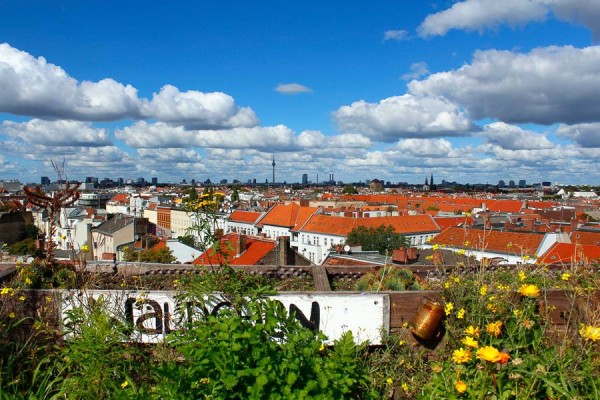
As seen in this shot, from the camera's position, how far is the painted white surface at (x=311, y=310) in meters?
4.59

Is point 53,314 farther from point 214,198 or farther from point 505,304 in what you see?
point 505,304

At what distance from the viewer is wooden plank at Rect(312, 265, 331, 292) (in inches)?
225

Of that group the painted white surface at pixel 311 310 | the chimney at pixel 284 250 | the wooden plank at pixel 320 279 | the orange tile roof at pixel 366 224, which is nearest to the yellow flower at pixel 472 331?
the painted white surface at pixel 311 310

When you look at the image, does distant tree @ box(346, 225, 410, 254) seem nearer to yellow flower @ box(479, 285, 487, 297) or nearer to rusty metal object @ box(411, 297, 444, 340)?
→ rusty metal object @ box(411, 297, 444, 340)

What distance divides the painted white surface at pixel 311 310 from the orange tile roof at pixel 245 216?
65.6 meters

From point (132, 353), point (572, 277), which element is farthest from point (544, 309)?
point (132, 353)

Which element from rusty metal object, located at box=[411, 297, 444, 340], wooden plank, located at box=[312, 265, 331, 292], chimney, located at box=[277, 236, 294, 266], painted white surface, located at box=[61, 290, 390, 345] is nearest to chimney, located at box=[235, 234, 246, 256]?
chimney, located at box=[277, 236, 294, 266]

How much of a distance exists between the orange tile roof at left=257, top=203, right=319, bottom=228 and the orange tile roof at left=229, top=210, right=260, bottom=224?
2427 mm

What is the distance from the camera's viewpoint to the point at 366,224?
54906 mm

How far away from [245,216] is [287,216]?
8862mm

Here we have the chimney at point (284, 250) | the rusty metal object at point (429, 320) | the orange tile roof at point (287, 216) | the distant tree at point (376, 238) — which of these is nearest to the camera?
the rusty metal object at point (429, 320)

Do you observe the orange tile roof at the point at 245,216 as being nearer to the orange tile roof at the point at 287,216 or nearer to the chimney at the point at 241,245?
the orange tile roof at the point at 287,216

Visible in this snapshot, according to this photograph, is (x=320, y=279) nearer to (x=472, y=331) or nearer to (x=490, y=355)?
(x=472, y=331)

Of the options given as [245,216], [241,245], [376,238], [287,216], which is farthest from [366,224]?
[241,245]
